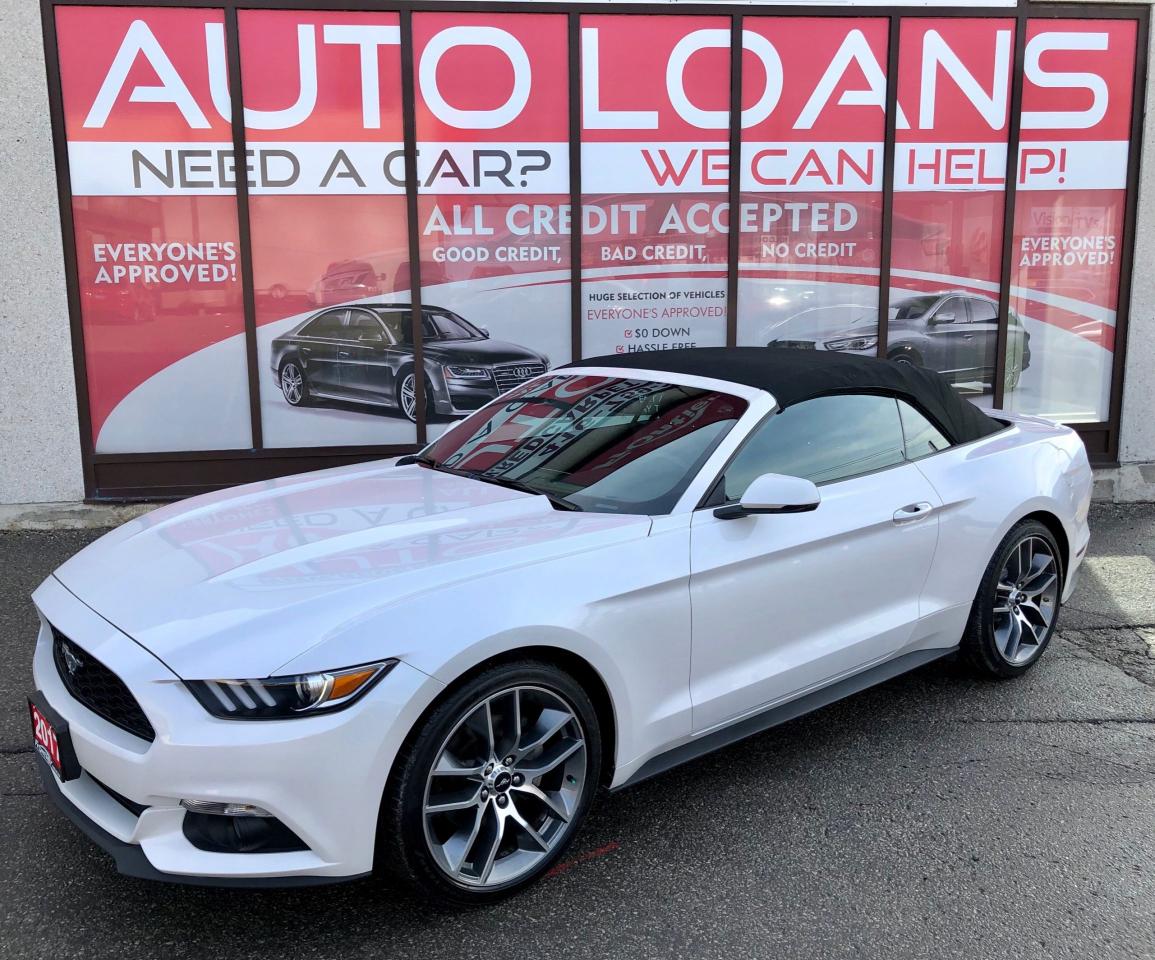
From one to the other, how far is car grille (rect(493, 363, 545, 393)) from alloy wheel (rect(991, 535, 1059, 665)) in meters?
4.29

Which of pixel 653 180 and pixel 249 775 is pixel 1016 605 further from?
pixel 653 180

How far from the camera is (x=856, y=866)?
304 cm

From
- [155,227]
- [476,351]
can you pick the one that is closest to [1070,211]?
[476,351]

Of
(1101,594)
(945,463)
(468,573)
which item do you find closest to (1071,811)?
(945,463)

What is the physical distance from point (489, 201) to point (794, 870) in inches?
230

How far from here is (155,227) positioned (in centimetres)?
725

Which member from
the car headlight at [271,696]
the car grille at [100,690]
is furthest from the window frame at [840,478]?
the car grille at [100,690]

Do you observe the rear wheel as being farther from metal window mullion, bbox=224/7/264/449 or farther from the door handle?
the door handle

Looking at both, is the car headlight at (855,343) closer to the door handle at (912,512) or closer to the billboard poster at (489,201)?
the billboard poster at (489,201)

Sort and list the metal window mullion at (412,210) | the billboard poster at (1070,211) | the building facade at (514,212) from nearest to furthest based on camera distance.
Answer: the building facade at (514,212), the metal window mullion at (412,210), the billboard poster at (1070,211)

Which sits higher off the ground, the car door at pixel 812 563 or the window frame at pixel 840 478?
the window frame at pixel 840 478

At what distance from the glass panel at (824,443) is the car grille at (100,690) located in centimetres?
192

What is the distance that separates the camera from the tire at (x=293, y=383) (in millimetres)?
7559

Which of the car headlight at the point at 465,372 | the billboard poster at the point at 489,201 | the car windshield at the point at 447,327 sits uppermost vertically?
the billboard poster at the point at 489,201
